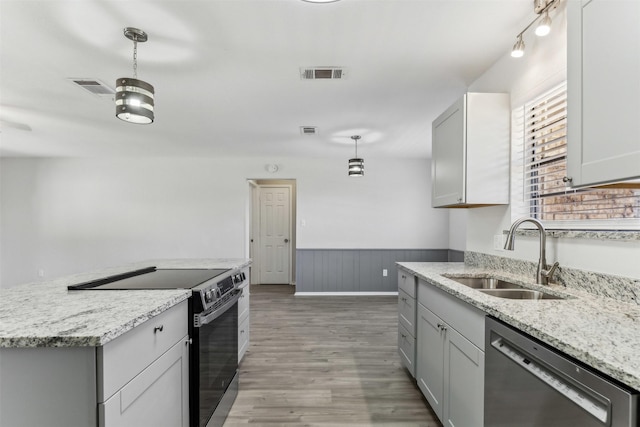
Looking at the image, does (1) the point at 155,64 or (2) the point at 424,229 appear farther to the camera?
(2) the point at 424,229

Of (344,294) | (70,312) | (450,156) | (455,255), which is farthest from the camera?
(344,294)

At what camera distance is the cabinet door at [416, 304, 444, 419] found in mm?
1898

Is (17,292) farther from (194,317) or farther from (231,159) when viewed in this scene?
(231,159)

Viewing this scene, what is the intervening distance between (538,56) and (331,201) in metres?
3.98

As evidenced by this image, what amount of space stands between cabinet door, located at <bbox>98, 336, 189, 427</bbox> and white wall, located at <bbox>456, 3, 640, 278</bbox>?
203 centimetres

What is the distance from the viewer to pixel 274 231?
6648mm

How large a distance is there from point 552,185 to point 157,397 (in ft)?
7.79

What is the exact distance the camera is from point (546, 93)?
74.6 inches

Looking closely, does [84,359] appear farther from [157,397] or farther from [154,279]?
[154,279]

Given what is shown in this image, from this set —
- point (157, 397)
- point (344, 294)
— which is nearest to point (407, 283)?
point (157, 397)

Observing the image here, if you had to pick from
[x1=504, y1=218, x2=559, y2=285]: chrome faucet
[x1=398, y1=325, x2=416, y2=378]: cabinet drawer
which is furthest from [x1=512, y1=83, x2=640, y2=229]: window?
[x1=398, y1=325, x2=416, y2=378]: cabinet drawer

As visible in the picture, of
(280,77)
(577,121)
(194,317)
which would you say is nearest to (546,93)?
(577,121)

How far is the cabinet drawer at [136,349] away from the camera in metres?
1.01

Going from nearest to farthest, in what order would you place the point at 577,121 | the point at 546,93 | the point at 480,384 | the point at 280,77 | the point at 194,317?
the point at 577,121 < the point at 480,384 < the point at 194,317 < the point at 546,93 < the point at 280,77
